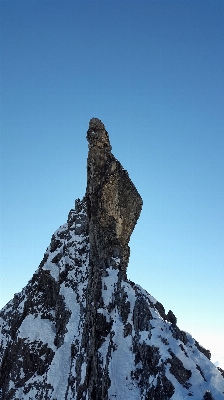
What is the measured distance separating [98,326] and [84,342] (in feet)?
17.4

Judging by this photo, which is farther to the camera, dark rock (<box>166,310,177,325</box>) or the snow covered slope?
dark rock (<box>166,310,177,325</box>)

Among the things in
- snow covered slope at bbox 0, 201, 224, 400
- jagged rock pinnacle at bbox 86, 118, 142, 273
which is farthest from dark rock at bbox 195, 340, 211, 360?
jagged rock pinnacle at bbox 86, 118, 142, 273

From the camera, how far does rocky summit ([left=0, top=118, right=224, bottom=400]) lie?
48.5 meters

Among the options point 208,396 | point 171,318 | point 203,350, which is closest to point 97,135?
point 171,318

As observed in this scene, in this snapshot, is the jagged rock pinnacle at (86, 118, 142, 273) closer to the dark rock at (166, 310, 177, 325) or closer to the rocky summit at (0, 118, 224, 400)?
the rocky summit at (0, 118, 224, 400)

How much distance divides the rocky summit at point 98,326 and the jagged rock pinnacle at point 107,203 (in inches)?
8.1

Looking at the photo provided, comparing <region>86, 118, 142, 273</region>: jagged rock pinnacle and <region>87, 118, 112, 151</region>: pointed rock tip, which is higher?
<region>87, 118, 112, 151</region>: pointed rock tip

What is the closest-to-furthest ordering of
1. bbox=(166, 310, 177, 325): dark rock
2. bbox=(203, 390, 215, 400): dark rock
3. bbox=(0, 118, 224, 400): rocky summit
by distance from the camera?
1. bbox=(203, 390, 215, 400): dark rock
2. bbox=(0, 118, 224, 400): rocky summit
3. bbox=(166, 310, 177, 325): dark rock

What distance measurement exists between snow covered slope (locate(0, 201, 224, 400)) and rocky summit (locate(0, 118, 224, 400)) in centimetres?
15

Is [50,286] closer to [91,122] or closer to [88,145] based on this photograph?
[88,145]

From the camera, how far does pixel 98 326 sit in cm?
5625

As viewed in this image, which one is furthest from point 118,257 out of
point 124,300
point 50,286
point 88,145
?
point 88,145

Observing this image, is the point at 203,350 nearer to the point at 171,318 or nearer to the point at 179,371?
the point at 171,318

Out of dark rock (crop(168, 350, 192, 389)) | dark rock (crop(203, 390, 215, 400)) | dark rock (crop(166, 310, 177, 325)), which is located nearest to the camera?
dark rock (crop(203, 390, 215, 400))
